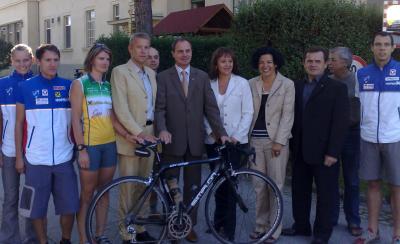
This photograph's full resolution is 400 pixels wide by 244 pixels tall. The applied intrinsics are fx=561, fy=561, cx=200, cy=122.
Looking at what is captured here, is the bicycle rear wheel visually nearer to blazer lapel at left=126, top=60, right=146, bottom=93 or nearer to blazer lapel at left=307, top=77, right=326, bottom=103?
blazer lapel at left=126, top=60, right=146, bottom=93

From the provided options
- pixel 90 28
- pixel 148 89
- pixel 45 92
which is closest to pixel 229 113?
pixel 148 89

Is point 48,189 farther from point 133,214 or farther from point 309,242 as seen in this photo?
point 309,242

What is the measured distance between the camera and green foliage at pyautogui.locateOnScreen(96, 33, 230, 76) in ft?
38.9

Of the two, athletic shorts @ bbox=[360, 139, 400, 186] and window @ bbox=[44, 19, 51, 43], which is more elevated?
window @ bbox=[44, 19, 51, 43]

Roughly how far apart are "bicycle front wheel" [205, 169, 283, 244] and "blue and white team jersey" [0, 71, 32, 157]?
6.40 feet

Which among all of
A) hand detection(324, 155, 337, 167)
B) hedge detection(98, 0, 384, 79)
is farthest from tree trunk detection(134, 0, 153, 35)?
hand detection(324, 155, 337, 167)

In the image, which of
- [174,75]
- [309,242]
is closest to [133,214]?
[174,75]

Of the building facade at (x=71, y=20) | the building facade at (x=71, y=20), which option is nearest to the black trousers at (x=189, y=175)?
the building facade at (x=71, y=20)

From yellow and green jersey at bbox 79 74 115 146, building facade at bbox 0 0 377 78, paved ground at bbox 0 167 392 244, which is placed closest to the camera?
yellow and green jersey at bbox 79 74 115 146

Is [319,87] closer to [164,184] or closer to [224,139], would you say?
[224,139]

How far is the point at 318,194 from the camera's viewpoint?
5.68 m

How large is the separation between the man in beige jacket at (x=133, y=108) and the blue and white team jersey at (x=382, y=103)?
2.10 metres

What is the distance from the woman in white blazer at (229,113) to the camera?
5.65 meters

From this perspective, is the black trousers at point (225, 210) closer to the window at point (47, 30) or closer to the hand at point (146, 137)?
the hand at point (146, 137)
